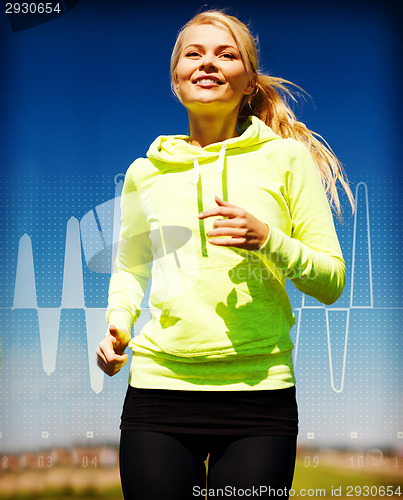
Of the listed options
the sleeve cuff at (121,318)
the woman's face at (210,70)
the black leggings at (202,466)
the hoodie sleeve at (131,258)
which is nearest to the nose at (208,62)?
the woman's face at (210,70)

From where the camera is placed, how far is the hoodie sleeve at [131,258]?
1.11m

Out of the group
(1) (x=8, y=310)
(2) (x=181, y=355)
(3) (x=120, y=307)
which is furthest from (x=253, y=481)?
(1) (x=8, y=310)

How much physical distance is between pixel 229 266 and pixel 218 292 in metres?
0.05

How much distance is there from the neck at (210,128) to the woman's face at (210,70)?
0.02 metres

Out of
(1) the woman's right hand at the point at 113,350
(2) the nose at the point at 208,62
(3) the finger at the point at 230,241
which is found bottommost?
(1) the woman's right hand at the point at 113,350

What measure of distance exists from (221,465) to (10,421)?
5.55ft

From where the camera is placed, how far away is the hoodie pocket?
0.94 metres

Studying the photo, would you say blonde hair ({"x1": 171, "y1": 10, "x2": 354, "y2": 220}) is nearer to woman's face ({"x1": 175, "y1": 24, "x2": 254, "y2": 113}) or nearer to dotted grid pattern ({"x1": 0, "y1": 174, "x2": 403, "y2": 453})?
woman's face ({"x1": 175, "y1": 24, "x2": 254, "y2": 113})

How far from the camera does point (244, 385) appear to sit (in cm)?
94

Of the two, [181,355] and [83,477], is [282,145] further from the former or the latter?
[83,477]

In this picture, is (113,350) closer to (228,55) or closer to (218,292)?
(218,292)

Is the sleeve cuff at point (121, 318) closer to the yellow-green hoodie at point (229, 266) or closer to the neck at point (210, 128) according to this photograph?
the yellow-green hoodie at point (229, 266)

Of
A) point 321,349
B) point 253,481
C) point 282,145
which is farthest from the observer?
point 321,349

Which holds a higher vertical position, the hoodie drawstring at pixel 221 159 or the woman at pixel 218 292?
the hoodie drawstring at pixel 221 159
